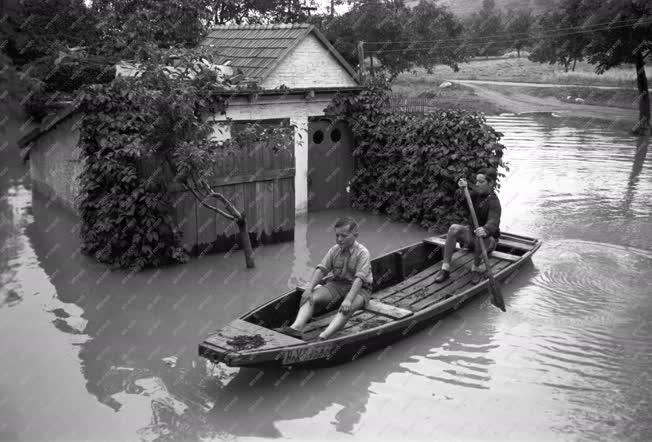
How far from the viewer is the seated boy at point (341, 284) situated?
8477mm

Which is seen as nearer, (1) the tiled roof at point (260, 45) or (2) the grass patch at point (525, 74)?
(1) the tiled roof at point (260, 45)

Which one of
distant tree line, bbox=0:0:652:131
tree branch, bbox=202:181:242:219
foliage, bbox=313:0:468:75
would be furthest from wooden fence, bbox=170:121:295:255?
foliage, bbox=313:0:468:75

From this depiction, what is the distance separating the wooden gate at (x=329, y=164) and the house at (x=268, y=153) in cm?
2

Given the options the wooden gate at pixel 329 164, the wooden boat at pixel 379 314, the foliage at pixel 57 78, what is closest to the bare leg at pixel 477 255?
the wooden boat at pixel 379 314

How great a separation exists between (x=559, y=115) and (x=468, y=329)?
2992cm

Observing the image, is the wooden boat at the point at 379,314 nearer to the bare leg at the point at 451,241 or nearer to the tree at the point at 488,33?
the bare leg at the point at 451,241

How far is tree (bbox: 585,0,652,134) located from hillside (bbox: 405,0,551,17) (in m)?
68.4

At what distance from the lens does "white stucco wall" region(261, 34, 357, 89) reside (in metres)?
15.6

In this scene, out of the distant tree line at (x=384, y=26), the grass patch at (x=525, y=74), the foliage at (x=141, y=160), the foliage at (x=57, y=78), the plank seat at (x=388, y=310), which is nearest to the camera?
the foliage at (x=57, y=78)

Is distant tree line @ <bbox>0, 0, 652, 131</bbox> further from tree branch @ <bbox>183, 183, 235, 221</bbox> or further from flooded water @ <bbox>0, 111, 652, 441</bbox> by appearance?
flooded water @ <bbox>0, 111, 652, 441</bbox>

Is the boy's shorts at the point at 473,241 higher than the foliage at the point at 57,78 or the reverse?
the reverse

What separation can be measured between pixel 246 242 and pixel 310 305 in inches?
155

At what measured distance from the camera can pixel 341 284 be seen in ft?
30.3

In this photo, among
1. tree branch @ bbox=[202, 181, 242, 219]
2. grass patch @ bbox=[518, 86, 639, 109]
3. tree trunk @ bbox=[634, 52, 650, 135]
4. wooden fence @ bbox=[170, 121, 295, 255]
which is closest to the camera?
tree branch @ bbox=[202, 181, 242, 219]
